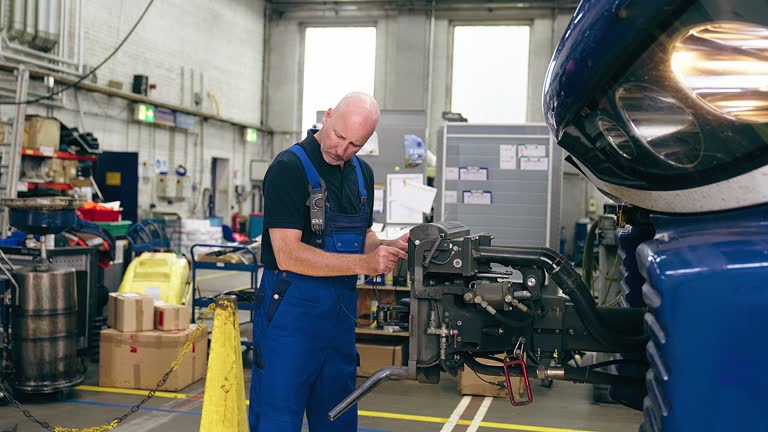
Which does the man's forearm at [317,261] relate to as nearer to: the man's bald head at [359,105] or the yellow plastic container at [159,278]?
the man's bald head at [359,105]

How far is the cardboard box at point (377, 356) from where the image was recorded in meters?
5.81

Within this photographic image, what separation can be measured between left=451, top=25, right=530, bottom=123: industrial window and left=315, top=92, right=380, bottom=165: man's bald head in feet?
46.2

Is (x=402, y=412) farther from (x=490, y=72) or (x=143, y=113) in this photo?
(x=490, y=72)

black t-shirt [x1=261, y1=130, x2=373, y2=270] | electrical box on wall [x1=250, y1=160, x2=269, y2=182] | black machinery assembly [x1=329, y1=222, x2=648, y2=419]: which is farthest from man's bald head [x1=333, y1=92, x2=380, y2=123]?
electrical box on wall [x1=250, y1=160, x2=269, y2=182]

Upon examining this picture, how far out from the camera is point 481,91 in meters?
16.5

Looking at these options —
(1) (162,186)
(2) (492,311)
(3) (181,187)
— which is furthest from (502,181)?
(3) (181,187)

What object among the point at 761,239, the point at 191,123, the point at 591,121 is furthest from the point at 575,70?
the point at 191,123

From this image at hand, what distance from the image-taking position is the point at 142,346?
5195 millimetres

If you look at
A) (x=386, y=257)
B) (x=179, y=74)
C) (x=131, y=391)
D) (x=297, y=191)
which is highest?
(x=179, y=74)

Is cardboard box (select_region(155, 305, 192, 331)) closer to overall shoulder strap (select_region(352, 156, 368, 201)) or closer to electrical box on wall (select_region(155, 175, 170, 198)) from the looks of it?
overall shoulder strap (select_region(352, 156, 368, 201))

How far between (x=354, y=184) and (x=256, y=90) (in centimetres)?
1478

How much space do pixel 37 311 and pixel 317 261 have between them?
3.06m

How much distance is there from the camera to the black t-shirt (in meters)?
2.51

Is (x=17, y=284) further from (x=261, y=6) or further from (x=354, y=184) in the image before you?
(x=261, y=6)
